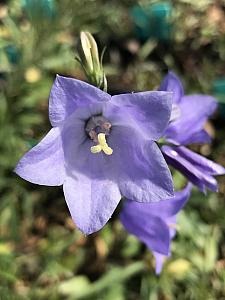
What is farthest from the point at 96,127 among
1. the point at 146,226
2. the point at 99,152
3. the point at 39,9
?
the point at 39,9

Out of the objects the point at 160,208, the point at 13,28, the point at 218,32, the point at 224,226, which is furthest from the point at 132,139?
the point at 218,32

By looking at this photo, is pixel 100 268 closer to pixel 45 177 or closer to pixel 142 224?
pixel 142 224

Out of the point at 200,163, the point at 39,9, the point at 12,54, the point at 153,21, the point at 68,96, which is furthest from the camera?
the point at 153,21

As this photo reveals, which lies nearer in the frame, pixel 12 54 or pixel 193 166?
pixel 193 166

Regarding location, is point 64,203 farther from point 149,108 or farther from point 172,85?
point 149,108

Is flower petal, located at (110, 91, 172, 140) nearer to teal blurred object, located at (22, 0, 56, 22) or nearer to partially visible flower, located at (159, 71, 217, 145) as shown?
partially visible flower, located at (159, 71, 217, 145)

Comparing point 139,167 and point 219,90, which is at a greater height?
point 139,167

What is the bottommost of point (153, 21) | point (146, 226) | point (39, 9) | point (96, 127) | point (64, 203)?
point (64, 203)

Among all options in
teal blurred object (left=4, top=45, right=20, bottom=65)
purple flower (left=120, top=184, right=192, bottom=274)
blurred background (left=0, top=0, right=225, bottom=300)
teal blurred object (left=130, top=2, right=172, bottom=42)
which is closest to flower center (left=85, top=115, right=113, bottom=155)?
purple flower (left=120, top=184, right=192, bottom=274)
